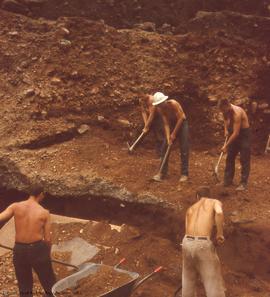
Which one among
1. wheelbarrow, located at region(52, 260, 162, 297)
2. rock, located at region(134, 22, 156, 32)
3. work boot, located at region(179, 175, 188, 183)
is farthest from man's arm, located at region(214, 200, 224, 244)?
rock, located at region(134, 22, 156, 32)

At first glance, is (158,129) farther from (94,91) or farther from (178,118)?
(94,91)

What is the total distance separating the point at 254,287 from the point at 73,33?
24.3 feet

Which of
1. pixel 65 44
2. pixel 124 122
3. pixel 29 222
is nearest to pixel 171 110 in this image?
pixel 124 122

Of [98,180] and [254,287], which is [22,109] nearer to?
[98,180]

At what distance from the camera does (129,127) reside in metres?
9.84

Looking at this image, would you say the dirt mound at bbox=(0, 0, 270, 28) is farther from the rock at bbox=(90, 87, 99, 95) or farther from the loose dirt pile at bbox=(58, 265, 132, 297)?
the loose dirt pile at bbox=(58, 265, 132, 297)

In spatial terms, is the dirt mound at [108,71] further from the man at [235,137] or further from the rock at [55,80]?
the man at [235,137]

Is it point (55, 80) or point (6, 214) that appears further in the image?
point (55, 80)

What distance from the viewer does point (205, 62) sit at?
442 inches

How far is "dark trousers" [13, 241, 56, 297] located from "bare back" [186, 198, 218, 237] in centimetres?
164

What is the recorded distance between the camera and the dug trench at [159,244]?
627 centimetres

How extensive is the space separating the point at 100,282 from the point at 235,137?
3.05 m

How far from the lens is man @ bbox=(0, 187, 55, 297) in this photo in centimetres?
518

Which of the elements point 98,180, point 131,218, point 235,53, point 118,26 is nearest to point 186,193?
point 131,218
